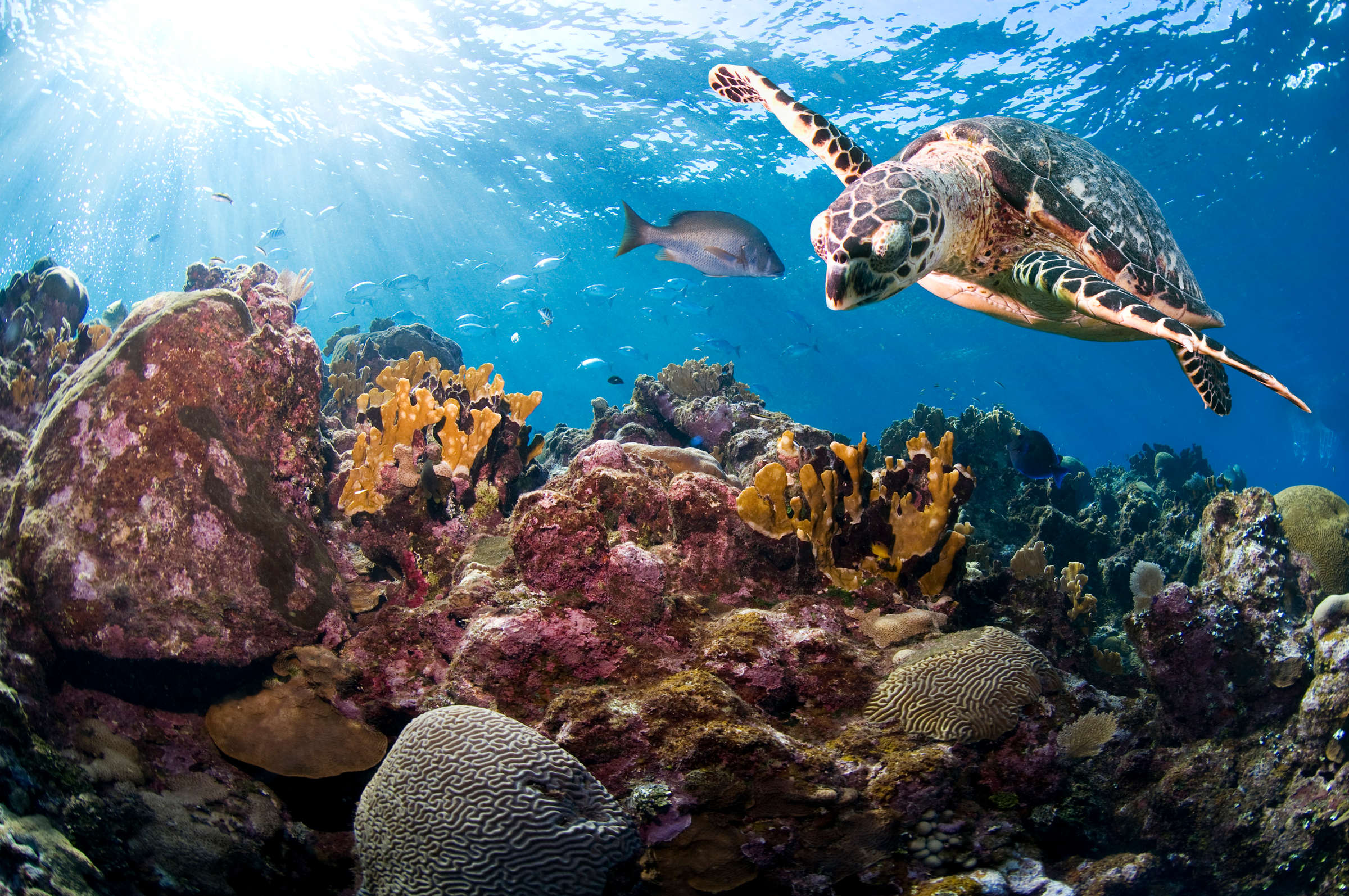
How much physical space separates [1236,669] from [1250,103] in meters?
23.8

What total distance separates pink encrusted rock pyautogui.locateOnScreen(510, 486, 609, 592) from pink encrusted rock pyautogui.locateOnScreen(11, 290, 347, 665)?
1.12 meters

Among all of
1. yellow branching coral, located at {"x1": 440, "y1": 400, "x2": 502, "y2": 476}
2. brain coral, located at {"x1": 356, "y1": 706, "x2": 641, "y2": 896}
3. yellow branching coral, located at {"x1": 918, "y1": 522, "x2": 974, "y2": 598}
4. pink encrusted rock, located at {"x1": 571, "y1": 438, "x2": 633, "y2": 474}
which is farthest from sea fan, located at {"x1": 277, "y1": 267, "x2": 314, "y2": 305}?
yellow branching coral, located at {"x1": 918, "y1": 522, "x2": 974, "y2": 598}

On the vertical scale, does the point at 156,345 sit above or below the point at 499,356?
below

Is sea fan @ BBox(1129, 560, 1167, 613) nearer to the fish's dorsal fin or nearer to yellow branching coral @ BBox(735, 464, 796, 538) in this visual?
yellow branching coral @ BBox(735, 464, 796, 538)

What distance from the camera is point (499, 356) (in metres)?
75.8

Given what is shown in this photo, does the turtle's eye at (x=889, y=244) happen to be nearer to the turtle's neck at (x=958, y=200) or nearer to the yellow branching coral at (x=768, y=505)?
the turtle's neck at (x=958, y=200)

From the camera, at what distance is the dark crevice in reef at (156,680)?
2391 mm

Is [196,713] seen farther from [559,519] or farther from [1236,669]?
[1236,669]

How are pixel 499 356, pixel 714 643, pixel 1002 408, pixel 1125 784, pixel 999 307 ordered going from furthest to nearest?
pixel 499 356, pixel 1002 408, pixel 999 307, pixel 1125 784, pixel 714 643

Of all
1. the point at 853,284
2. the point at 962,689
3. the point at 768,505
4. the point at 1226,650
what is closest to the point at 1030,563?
the point at 1226,650

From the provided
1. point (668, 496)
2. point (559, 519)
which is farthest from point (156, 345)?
point (668, 496)

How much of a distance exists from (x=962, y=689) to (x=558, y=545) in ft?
6.11

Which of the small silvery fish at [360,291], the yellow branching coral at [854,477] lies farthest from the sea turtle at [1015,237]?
the small silvery fish at [360,291]

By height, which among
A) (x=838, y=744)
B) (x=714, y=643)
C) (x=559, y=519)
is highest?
(x=559, y=519)
